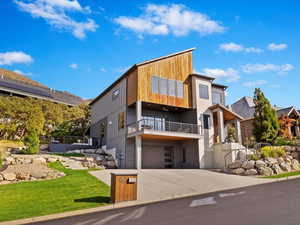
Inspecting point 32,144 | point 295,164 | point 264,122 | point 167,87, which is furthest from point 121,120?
point 295,164

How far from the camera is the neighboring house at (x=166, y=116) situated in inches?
753

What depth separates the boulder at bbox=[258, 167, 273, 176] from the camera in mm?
14790

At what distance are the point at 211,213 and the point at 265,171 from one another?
33.2 ft

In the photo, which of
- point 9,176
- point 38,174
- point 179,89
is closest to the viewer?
point 9,176

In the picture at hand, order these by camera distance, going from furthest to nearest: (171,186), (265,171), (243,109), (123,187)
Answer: (243,109), (265,171), (171,186), (123,187)

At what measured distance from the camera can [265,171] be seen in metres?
14.9

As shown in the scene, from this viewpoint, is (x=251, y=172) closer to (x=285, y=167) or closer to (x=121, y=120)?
(x=285, y=167)

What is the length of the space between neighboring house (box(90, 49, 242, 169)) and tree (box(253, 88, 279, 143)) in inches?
74.7

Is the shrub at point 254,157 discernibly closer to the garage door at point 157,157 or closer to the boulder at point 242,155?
the boulder at point 242,155

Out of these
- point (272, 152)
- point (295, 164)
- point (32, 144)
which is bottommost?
point (295, 164)

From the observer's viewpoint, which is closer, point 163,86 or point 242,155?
point 242,155

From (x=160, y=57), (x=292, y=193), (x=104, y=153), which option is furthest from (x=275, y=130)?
(x=104, y=153)

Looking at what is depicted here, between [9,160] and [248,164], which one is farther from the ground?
[9,160]

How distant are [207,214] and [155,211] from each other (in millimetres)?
1591
